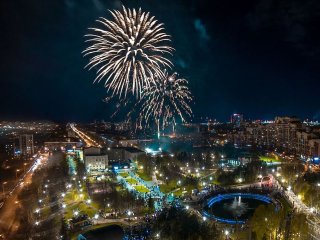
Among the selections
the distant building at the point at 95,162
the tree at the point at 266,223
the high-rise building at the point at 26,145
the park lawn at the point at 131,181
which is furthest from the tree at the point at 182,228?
the high-rise building at the point at 26,145

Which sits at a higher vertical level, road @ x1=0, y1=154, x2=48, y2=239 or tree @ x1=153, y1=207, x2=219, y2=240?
tree @ x1=153, y1=207, x2=219, y2=240

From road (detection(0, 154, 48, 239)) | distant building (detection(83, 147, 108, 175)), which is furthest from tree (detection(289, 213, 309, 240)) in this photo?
distant building (detection(83, 147, 108, 175))

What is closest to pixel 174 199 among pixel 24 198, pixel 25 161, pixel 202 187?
pixel 202 187

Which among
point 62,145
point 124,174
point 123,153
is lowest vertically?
point 124,174

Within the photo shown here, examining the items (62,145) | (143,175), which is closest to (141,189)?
(143,175)

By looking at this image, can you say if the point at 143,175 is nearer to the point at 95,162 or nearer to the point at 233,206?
the point at 95,162

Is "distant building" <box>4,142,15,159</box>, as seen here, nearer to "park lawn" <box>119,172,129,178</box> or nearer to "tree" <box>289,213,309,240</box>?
"park lawn" <box>119,172,129,178</box>

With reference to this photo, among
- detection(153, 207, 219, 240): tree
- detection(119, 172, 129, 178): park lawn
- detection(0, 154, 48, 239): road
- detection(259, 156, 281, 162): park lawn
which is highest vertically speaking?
detection(259, 156, 281, 162): park lawn
